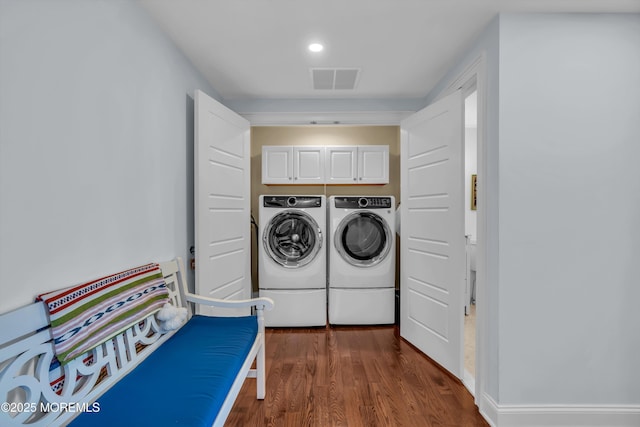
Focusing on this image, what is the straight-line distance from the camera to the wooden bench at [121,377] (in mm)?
1010

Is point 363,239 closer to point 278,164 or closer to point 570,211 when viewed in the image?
point 278,164

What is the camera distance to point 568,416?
1.79m

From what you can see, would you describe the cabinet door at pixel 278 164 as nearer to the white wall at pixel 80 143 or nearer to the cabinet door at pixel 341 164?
the cabinet door at pixel 341 164

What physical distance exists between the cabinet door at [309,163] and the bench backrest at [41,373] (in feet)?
8.36

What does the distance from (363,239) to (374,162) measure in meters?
0.90

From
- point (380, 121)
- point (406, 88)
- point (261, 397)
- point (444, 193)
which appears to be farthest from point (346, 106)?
point (261, 397)

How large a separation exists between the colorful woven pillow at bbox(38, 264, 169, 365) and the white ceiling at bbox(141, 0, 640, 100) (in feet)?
4.72

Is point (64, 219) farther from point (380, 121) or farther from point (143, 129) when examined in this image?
point (380, 121)

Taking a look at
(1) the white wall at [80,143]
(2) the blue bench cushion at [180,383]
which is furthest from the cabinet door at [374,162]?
(2) the blue bench cushion at [180,383]

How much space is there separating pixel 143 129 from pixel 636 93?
268 cm

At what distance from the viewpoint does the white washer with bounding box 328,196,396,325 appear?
3277 millimetres

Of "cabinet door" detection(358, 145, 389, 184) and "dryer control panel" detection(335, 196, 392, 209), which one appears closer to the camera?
"dryer control panel" detection(335, 196, 392, 209)

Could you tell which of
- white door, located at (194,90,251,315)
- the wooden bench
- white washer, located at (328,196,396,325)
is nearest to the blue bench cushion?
the wooden bench

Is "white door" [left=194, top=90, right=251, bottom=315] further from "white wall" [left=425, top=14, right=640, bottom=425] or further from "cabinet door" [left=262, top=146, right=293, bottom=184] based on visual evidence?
"white wall" [left=425, top=14, right=640, bottom=425]
